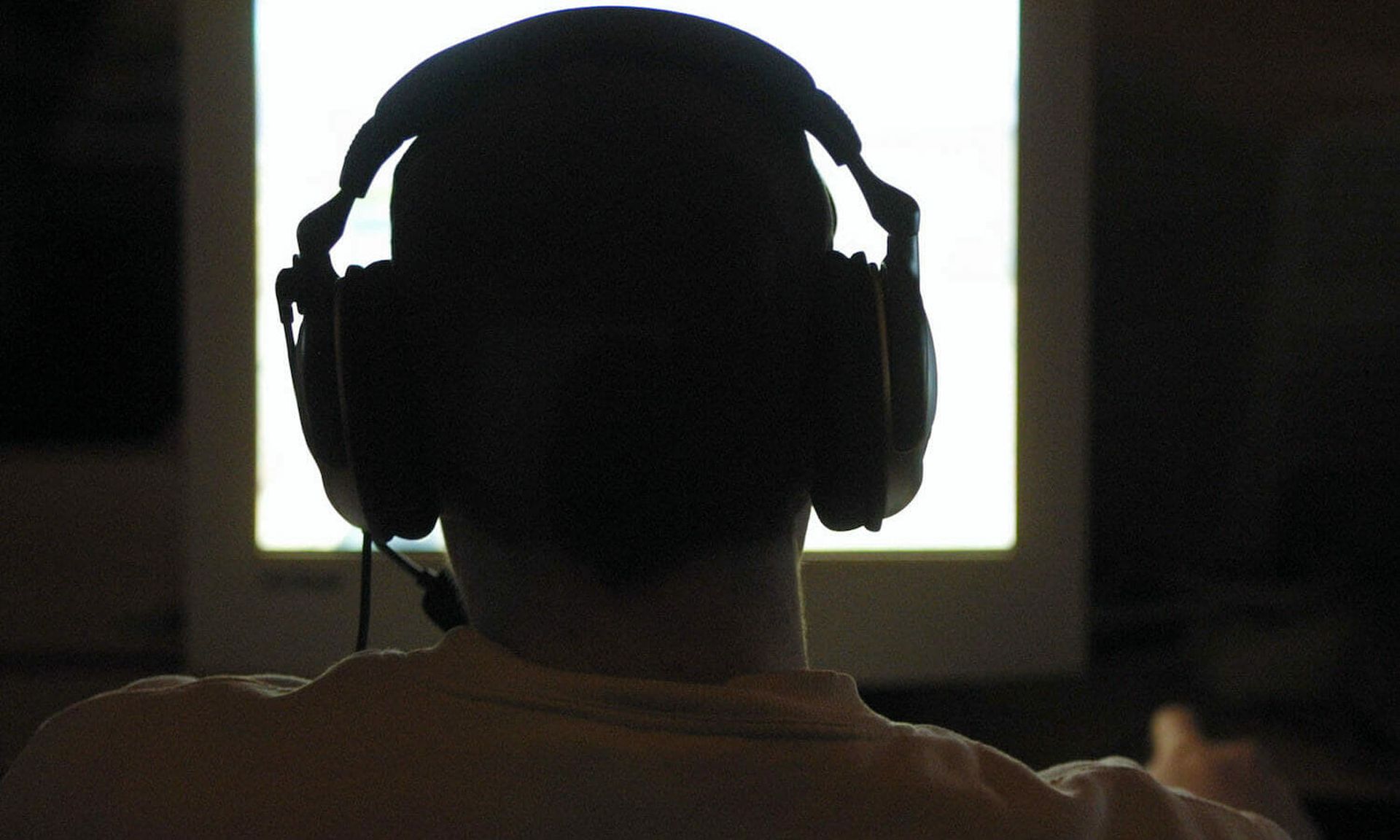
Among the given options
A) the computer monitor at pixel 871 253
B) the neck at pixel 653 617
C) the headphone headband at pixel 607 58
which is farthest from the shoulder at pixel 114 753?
the computer monitor at pixel 871 253

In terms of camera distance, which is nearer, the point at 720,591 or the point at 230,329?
the point at 720,591

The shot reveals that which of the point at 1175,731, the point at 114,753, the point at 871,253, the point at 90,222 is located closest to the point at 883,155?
the point at 871,253

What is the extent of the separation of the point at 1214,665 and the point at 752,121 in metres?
0.76

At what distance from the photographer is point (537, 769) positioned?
440 millimetres

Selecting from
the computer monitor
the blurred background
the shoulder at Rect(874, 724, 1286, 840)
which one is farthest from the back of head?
the blurred background

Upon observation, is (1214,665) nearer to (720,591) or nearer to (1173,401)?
(1173,401)

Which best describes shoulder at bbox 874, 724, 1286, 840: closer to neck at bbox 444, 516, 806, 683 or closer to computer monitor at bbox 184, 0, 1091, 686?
neck at bbox 444, 516, 806, 683

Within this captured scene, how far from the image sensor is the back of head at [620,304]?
491 mm

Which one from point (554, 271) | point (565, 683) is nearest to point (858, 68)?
point (554, 271)

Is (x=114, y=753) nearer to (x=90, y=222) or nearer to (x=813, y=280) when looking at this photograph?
(x=813, y=280)

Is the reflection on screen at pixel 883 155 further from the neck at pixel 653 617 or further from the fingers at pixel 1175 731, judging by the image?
the neck at pixel 653 617

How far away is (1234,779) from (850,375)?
1.54 ft

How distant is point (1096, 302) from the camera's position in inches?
42.3

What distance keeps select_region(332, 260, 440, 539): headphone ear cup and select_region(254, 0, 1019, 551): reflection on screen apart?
0.33 m
